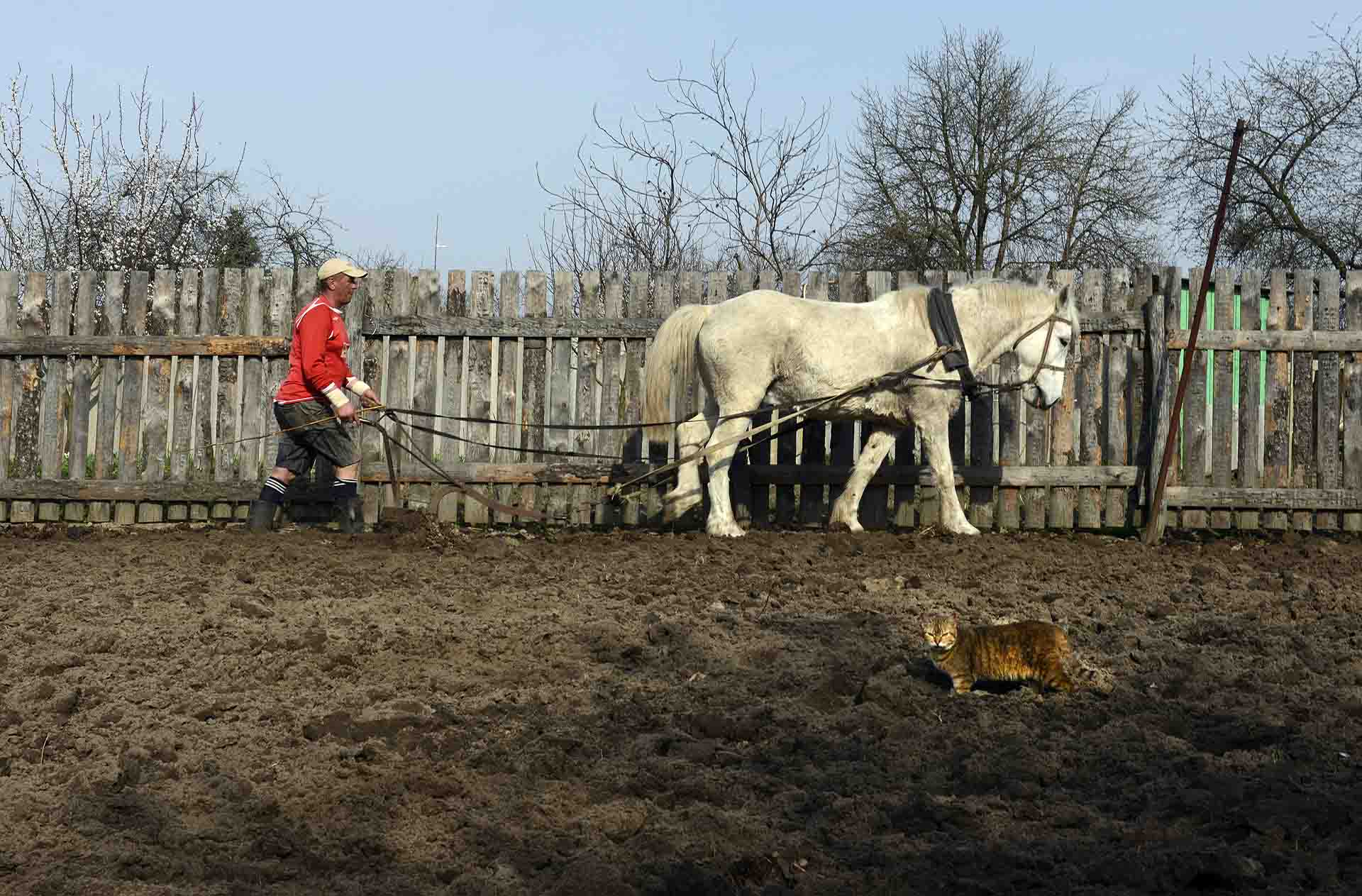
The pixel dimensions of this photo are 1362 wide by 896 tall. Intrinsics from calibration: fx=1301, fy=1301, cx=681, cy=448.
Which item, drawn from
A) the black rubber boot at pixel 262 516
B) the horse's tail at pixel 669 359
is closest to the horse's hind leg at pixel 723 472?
the horse's tail at pixel 669 359

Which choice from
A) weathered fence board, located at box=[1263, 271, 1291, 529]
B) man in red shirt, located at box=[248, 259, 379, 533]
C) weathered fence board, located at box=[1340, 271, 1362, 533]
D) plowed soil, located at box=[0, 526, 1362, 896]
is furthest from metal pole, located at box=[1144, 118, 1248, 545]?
man in red shirt, located at box=[248, 259, 379, 533]

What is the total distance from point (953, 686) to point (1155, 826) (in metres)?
1.28

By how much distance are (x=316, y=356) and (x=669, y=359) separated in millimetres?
2235

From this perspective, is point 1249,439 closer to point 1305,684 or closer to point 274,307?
point 1305,684

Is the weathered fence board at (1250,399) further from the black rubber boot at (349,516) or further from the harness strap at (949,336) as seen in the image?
the black rubber boot at (349,516)

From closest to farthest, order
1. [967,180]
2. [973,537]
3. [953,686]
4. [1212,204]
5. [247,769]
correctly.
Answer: [247,769] → [953,686] → [973,537] → [1212,204] → [967,180]

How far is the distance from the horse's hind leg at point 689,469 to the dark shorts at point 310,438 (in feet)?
6.86

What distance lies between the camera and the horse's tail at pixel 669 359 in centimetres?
855

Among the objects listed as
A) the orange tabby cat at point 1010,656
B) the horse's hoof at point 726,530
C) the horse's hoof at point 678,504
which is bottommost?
the orange tabby cat at point 1010,656

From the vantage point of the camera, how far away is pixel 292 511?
30.5 ft

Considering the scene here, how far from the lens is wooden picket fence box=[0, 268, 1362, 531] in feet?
30.2

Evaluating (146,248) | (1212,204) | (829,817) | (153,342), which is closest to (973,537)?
(829,817)

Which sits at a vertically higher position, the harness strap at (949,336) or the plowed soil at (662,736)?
the harness strap at (949,336)

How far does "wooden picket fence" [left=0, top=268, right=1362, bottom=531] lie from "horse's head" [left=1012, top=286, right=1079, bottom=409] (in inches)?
23.8
